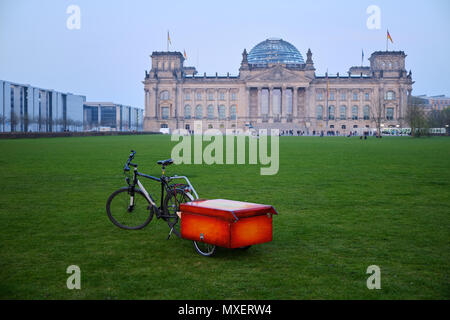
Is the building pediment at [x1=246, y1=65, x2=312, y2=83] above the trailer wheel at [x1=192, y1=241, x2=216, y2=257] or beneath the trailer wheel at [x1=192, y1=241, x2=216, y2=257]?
above

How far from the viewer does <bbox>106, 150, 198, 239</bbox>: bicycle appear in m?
8.96

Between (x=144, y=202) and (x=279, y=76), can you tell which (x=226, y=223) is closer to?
(x=144, y=202)

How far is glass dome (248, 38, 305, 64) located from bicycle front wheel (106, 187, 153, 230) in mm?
140534

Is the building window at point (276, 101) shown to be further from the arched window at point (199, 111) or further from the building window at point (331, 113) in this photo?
the arched window at point (199, 111)

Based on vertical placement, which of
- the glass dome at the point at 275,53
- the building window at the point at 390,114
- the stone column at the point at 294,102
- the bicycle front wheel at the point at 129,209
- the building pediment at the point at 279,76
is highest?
the glass dome at the point at 275,53

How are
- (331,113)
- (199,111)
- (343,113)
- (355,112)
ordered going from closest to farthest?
(355,112) < (331,113) < (343,113) < (199,111)

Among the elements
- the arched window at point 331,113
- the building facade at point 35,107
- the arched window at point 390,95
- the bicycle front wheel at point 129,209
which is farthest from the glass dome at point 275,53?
the bicycle front wheel at point 129,209

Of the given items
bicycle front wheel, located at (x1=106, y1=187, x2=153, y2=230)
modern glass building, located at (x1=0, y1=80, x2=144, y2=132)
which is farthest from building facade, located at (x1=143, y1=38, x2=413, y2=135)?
bicycle front wheel, located at (x1=106, y1=187, x2=153, y2=230)

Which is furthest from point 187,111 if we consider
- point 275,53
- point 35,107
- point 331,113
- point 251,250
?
point 251,250

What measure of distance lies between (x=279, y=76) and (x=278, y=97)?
661 cm

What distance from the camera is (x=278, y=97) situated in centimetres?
13825

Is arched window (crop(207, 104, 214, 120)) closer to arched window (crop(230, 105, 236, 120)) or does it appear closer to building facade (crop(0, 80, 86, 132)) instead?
arched window (crop(230, 105, 236, 120))

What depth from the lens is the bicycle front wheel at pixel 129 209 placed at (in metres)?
9.47

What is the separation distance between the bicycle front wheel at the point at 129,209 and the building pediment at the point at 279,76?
127779 mm
